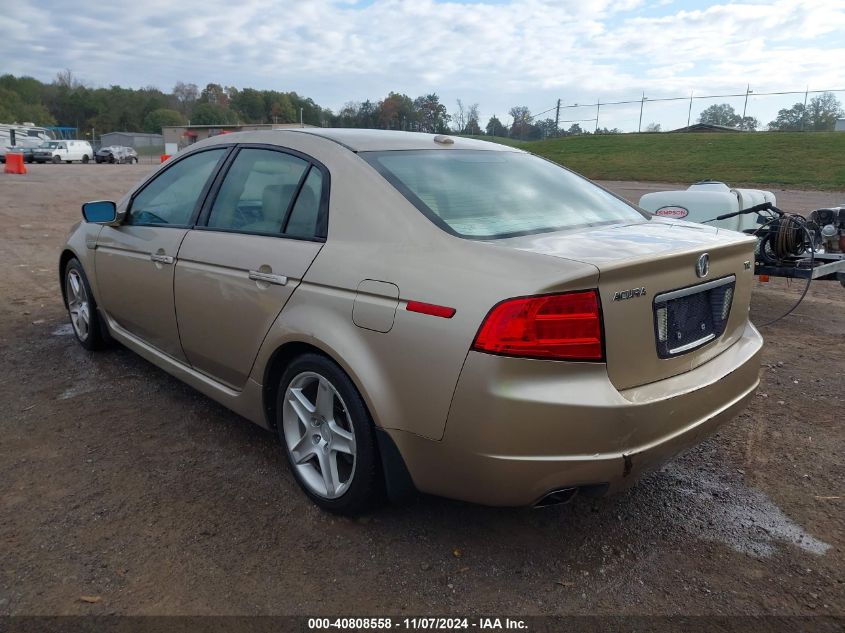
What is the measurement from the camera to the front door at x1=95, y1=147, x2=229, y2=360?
363 centimetres

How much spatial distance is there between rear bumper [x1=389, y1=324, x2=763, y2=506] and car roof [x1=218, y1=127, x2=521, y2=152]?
4.53ft

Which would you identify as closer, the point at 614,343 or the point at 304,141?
the point at 614,343

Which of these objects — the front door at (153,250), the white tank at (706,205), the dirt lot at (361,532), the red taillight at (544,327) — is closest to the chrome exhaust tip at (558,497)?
the dirt lot at (361,532)

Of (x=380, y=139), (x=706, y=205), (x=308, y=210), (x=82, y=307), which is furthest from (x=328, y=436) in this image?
(x=706, y=205)

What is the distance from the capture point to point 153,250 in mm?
3744

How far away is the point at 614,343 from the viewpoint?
223 cm

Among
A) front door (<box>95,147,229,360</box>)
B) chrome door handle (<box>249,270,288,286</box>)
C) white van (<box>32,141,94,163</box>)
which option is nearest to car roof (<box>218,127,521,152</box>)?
front door (<box>95,147,229,360</box>)

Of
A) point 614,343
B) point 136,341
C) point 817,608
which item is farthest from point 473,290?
point 136,341

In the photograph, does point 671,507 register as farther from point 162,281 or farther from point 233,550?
point 162,281

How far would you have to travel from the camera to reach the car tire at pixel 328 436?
8.41 feet

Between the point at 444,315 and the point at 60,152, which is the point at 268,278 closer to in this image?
the point at 444,315

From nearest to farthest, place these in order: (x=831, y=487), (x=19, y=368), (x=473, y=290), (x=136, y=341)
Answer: (x=473, y=290), (x=831, y=487), (x=136, y=341), (x=19, y=368)

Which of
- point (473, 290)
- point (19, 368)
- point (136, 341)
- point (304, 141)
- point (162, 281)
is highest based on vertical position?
point (304, 141)

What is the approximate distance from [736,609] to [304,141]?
2.62m
